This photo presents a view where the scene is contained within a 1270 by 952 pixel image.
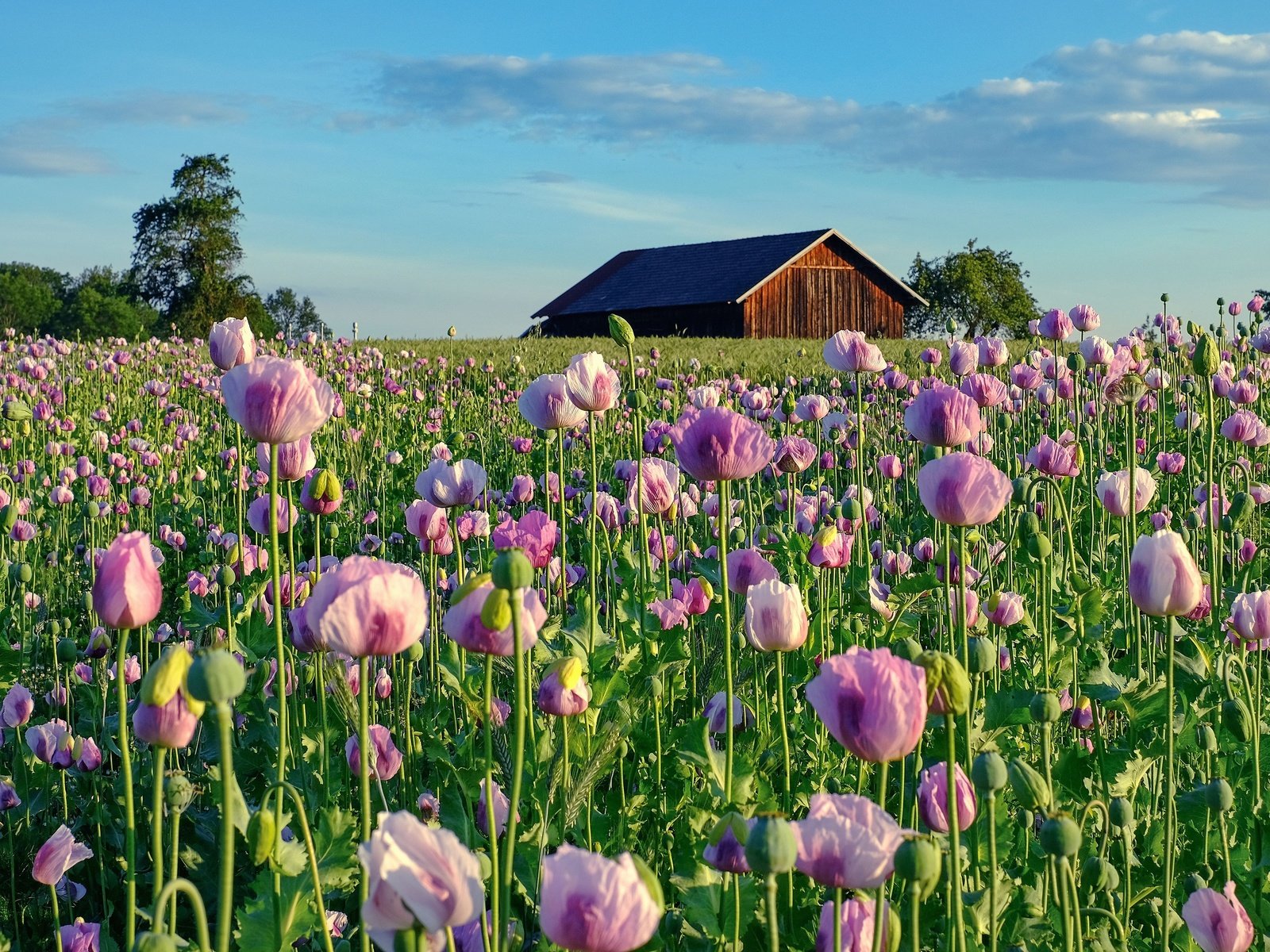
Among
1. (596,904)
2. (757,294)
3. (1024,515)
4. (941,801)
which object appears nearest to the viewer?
(596,904)

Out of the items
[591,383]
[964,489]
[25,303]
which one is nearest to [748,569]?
[591,383]

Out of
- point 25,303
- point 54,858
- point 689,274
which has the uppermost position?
point 25,303

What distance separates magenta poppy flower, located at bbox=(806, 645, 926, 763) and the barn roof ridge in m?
42.8

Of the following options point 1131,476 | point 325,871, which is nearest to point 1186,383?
point 1131,476

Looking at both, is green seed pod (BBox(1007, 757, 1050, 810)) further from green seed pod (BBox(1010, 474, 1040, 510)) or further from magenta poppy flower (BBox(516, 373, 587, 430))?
magenta poppy flower (BBox(516, 373, 587, 430))

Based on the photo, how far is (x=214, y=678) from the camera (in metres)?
1.27

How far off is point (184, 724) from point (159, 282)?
6730 centimetres

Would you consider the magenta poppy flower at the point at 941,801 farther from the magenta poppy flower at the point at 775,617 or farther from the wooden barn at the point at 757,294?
the wooden barn at the point at 757,294

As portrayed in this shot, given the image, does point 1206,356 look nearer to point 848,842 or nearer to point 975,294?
point 848,842

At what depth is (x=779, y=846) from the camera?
3.92 ft

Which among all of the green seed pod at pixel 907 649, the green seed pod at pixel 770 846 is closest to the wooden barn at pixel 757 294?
the green seed pod at pixel 907 649

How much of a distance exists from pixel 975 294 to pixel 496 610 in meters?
66.3

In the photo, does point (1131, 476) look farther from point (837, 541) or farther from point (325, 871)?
point (325, 871)

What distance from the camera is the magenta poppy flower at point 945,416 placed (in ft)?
8.09
